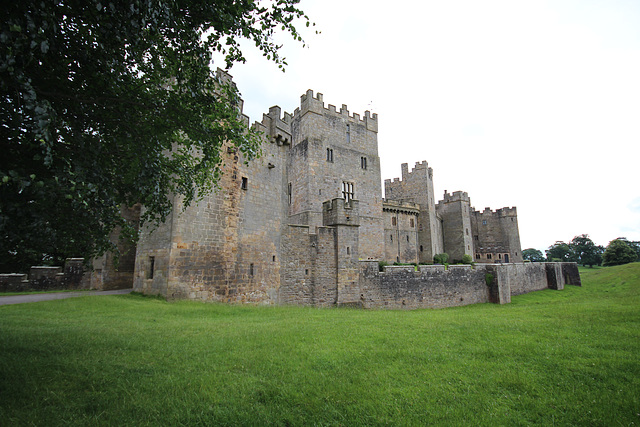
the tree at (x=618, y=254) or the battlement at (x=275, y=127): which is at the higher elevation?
the battlement at (x=275, y=127)

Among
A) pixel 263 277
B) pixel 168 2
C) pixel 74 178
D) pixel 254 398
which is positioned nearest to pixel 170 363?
pixel 254 398

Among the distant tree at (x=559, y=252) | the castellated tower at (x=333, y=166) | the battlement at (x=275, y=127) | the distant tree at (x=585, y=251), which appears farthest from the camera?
the distant tree at (x=559, y=252)

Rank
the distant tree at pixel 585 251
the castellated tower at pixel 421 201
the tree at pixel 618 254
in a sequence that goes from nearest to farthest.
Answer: the castellated tower at pixel 421 201 → the tree at pixel 618 254 → the distant tree at pixel 585 251

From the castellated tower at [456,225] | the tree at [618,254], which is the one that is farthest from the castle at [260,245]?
the tree at [618,254]

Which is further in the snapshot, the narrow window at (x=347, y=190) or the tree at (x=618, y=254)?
the tree at (x=618, y=254)

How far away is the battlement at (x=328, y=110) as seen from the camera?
30.1 m

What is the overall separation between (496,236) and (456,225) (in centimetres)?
1105

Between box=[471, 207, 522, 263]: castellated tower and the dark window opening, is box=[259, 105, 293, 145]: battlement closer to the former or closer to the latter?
the dark window opening

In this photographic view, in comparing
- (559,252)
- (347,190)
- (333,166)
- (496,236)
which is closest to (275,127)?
(333,166)

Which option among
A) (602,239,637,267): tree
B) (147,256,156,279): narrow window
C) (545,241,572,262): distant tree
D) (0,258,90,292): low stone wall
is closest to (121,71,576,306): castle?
(147,256,156,279): narrow window

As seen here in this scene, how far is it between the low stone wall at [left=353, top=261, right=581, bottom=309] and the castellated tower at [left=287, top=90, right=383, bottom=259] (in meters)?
9.61

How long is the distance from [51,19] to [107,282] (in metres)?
15.5

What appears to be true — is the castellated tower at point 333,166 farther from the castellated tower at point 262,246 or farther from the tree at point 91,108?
the tree at point 91,108

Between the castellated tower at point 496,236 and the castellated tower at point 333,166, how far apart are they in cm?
2963
